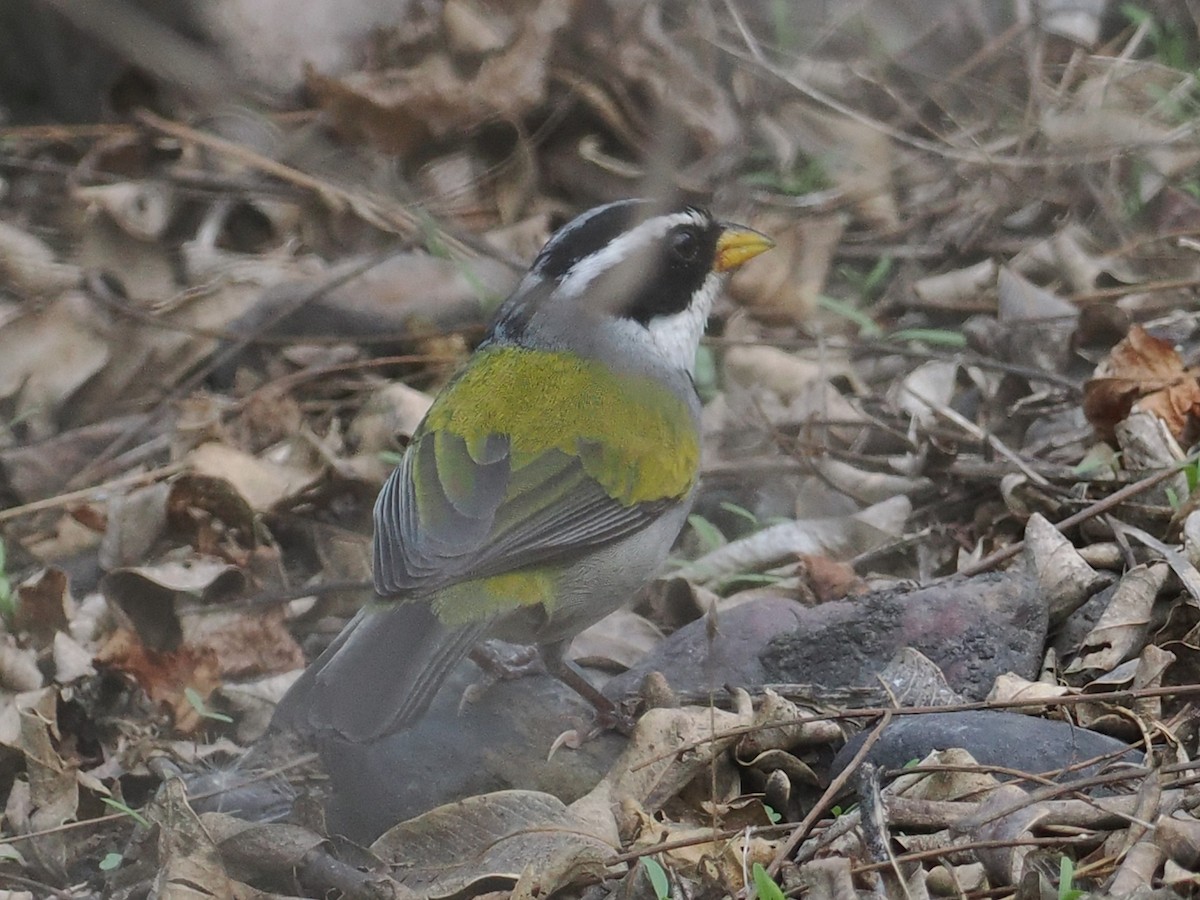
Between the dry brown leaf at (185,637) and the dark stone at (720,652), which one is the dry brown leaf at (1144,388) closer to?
the dark stone at (720,652)

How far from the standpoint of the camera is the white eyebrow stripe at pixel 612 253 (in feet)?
15.9

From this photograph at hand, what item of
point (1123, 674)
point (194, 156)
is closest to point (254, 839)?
point (1123, 674)

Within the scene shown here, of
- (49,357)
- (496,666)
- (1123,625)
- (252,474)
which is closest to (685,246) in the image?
(496,666)

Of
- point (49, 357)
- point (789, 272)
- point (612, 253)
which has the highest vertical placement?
point (612, 253)

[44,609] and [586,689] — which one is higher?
[586,689]

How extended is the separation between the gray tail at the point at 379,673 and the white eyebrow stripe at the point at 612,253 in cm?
132

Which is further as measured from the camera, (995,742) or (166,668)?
(166,668)

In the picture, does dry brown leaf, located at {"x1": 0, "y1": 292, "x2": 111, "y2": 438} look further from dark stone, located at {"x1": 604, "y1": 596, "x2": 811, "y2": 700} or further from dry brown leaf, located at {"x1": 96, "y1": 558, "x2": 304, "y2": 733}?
dark stone, located at {"x1": 604, "y1": 596, "x2": 811, "y2": 700}

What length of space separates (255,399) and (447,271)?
1078 millimetres

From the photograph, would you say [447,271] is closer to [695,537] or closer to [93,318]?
[93,318]

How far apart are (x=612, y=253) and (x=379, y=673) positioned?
5.45 feet

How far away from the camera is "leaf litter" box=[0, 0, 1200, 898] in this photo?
12.0 ft

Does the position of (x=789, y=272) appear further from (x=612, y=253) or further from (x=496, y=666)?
(x=496, y=666)

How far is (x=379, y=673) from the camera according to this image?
3.87 metres
